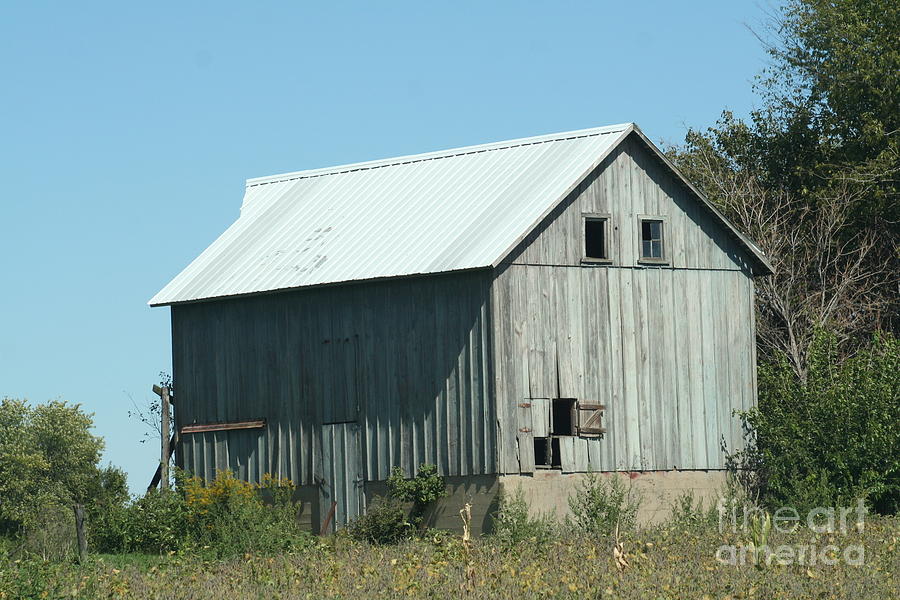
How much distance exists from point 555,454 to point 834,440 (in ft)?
21.3

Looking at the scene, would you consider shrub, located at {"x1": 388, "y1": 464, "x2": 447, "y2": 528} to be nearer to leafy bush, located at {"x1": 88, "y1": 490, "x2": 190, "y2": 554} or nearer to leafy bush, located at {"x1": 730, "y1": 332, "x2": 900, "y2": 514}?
leafy bush, located at {"x1": 88, "y1": 490, "x2": 190, "y2": 554}

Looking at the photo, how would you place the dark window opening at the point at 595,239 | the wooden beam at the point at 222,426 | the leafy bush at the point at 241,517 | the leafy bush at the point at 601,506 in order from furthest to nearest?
the wooden beam at the point at 222,426 < the dark window opening at the point at 595,239 < the leafy bush at the point at 601,506 < the leafy bush at the point at 241,517

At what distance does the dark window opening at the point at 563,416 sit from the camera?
30.1 meters

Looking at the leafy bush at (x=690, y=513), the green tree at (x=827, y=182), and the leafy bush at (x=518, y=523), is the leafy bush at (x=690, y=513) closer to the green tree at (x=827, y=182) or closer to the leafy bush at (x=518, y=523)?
the leafy bush at (x=518, y=523)

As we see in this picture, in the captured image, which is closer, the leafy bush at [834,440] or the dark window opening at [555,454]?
the dark window opening at [555,454]

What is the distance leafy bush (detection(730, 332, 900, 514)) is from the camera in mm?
31203

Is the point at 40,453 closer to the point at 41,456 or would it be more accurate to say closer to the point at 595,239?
the point at 41,456

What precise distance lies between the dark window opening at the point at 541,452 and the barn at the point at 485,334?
0.04 metres

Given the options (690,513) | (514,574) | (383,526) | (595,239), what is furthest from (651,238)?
(514,574)

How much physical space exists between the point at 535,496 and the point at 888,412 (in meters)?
8.23

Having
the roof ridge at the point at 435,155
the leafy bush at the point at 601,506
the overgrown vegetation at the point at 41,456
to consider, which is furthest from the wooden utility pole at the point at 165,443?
the overgrown vegetation at the point at 41,456

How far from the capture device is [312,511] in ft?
105

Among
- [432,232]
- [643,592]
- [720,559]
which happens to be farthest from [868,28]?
[643,592]

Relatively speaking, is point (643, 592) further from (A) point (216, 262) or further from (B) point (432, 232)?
(A) point (216, 262)
